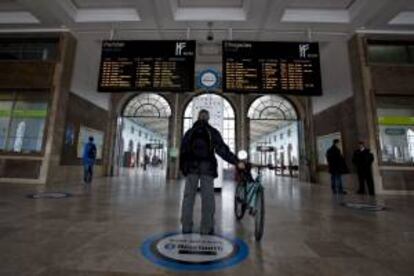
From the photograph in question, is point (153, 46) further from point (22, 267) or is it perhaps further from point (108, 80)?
point (22, 267)

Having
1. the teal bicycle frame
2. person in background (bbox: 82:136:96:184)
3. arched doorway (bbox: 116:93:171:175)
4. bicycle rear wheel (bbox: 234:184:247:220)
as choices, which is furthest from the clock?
arched doorway (bbox: 116:93:171:175)

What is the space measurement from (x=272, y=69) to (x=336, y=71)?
3.79 meters

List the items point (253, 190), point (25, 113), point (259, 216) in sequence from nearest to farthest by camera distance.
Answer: point (259, 216) < point (253, 190) < point (25, 113)

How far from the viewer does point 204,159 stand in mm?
2213

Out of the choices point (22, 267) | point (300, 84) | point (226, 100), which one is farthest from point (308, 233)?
point (226, 100)

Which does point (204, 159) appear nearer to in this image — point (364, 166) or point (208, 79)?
point (208, 79)

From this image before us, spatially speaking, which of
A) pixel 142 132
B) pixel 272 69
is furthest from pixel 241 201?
pixel 142 132

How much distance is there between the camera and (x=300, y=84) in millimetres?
4922

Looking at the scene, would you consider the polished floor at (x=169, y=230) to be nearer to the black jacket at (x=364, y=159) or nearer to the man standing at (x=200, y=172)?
the man standing at (x=200, y=172)

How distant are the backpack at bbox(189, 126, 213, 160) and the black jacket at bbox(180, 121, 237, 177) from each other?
0.07ft

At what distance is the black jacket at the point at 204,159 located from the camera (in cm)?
221

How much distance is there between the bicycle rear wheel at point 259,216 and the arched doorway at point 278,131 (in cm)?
60

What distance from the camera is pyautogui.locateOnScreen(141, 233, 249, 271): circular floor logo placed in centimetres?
153

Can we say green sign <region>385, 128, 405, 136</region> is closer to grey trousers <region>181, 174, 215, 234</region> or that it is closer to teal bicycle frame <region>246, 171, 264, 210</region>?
teal bicycle frame <region>246, 171, 264, 210</region>
